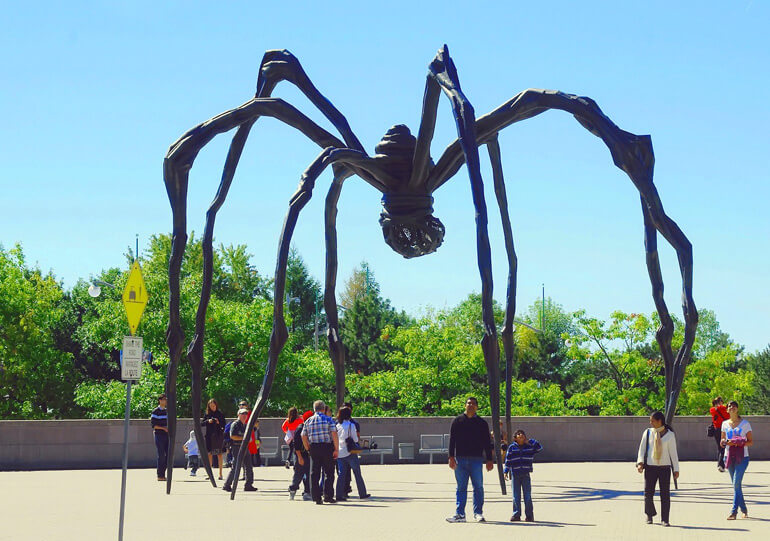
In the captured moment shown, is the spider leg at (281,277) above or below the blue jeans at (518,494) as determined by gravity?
above

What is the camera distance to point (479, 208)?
11438 mm

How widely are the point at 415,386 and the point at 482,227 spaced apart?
3508cm

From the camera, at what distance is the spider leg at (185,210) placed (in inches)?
512

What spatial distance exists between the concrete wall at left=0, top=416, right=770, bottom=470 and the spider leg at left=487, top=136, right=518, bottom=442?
10757 millimetres

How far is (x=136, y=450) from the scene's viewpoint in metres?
24.2

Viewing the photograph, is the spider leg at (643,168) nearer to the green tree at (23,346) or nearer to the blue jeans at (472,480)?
the blue jeans at (472,480)

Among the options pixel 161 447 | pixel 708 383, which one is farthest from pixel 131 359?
pixel 708 383

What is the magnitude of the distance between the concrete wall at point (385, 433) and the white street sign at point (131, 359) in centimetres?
1369

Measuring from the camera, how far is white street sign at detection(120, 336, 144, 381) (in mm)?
10375

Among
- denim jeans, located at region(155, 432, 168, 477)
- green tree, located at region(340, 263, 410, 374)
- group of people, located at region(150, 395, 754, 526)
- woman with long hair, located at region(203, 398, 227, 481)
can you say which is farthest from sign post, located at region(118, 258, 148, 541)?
green tree, located at region(340, 263, 410, 374)

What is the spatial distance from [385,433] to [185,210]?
13.8 m

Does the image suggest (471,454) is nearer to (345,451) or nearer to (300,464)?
(345,451)

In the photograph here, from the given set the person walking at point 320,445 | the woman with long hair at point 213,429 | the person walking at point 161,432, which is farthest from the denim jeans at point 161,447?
the person walking at point 320,445

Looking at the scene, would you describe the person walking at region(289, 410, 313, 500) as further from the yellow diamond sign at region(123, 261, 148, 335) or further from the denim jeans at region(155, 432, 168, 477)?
the yellow diamond sign at region(123, 261, 148, 335)
